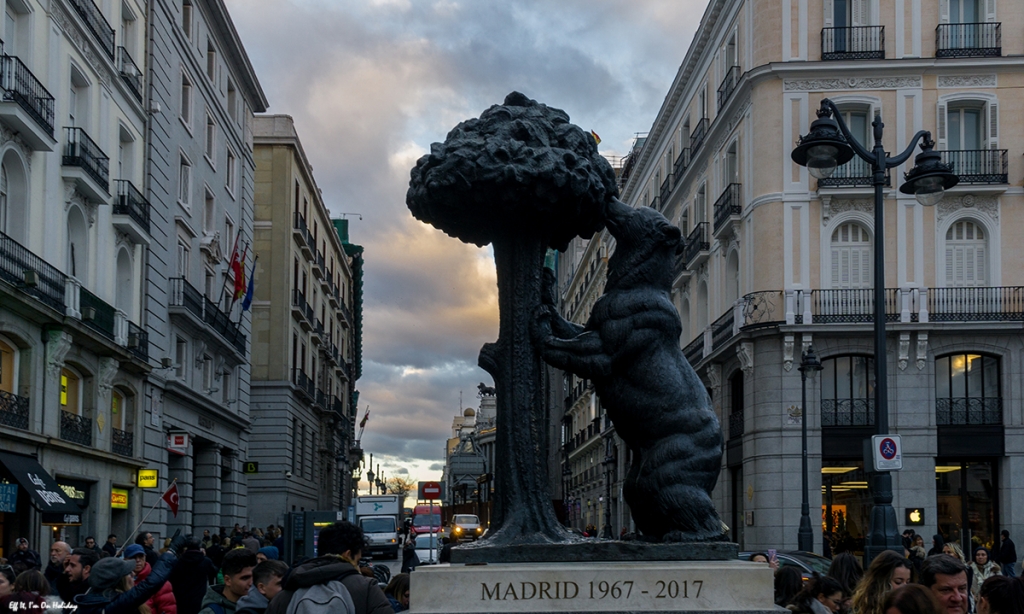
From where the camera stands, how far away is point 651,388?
6594 mm

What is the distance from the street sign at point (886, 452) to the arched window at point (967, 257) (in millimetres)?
20528

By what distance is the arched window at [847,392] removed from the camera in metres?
35.3

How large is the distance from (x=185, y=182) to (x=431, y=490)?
13655mm

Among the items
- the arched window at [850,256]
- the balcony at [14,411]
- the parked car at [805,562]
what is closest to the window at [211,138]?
the balcony at [14,411]

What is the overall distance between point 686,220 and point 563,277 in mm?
50301

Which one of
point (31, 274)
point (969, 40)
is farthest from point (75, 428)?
point (969, 40)

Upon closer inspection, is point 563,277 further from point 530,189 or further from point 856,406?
point 530,189

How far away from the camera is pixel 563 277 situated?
9812 centimetres

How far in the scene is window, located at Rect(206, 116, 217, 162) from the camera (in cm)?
4062

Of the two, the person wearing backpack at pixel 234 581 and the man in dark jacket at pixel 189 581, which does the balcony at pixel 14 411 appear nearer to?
the man in dark jacket at pixel 189 581

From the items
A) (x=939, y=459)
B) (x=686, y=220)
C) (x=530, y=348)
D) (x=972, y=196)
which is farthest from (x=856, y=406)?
(x=530, y=348)

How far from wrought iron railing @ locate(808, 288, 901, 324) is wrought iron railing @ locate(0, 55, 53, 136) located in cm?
2150

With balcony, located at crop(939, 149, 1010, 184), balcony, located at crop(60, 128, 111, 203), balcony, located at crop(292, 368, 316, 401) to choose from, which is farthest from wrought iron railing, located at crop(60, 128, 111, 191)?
balcony, located at crop(292, 368, 316, 401)

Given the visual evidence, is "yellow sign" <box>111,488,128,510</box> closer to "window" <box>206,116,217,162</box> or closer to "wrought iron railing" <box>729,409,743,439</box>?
"window" <box>206,116,217,162</box>
